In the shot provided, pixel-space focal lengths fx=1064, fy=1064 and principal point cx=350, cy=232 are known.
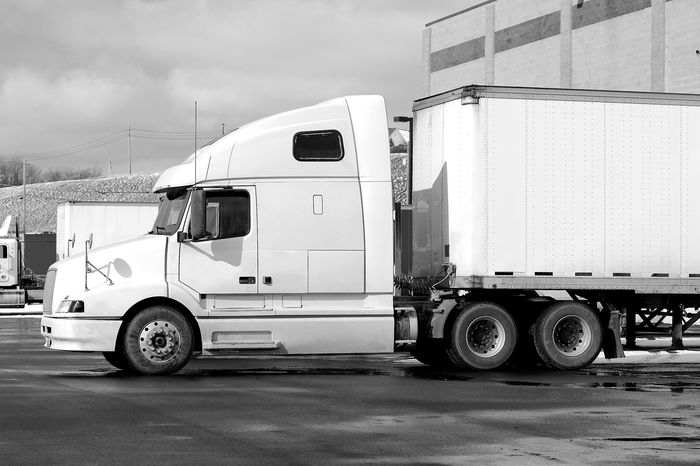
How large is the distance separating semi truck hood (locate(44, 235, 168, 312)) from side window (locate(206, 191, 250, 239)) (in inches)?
28.4

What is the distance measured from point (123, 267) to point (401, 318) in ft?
13.0

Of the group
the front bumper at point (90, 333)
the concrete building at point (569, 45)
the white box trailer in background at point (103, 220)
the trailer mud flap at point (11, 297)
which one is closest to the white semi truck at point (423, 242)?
the front bumper at point (90, 333)

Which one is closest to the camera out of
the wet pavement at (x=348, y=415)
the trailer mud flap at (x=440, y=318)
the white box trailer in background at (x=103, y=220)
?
the wet pavement at (x=348, y=415)

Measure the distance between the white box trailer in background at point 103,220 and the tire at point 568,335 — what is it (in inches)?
775

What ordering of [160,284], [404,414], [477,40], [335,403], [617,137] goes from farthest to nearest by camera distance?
[477,40]
[617,137]
[160,284]
[335,403]
[404,414]

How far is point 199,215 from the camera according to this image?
14406 mm

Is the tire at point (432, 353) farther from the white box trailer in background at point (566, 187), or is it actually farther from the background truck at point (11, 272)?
the background truck at point (11, 272)

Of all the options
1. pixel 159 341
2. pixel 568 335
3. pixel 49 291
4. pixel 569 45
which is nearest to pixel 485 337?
pixel 568 335

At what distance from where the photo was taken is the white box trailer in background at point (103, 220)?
33000 mm

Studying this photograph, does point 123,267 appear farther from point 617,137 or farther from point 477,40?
point 477,40

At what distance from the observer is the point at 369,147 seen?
14844 mm

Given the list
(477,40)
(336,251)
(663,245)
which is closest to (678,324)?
(663,245)

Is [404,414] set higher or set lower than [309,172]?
lower

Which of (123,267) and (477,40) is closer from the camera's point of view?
(123,267)
